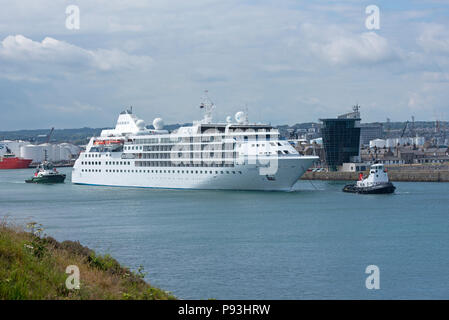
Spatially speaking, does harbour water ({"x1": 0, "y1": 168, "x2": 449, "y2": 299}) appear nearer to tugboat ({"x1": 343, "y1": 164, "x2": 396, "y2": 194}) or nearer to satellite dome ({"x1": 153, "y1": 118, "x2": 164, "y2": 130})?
tugboat ({"x1": 343, "y1": 164, "x2": 396, "y2": 194})

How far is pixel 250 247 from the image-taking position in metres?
25.2

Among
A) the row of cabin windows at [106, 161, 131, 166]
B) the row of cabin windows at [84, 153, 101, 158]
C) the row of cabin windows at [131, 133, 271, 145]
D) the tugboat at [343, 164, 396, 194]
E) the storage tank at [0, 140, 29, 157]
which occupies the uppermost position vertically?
the storage tank at [0, 140, 29, 157]

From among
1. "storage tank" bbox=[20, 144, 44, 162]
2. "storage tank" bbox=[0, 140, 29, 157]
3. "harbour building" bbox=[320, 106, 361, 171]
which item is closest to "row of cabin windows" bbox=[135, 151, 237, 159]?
"harbour building" bbox=[320, 106, 361, 171]

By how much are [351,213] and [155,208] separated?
1302 cm

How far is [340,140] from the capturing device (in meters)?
96.4

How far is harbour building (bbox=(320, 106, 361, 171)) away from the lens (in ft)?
316

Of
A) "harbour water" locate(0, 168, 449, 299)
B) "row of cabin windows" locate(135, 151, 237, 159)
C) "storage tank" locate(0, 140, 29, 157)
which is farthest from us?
"storage tank" locate(0, 140, 29, 157)

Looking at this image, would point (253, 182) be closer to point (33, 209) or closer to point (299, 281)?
point (33, 209)

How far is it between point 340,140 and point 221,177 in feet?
163

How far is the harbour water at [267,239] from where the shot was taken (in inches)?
739

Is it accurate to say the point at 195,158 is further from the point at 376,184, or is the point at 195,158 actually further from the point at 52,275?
the point at 52,275

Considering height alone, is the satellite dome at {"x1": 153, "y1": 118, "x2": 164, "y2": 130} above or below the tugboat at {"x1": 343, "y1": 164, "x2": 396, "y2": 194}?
above

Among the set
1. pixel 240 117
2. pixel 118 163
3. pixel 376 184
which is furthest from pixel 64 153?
pixel 376 184
